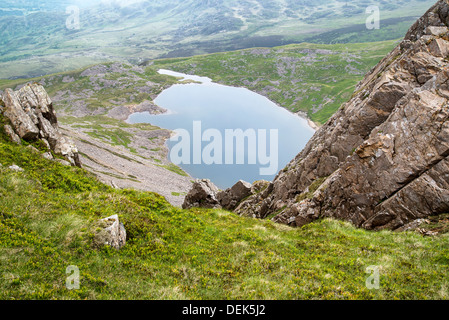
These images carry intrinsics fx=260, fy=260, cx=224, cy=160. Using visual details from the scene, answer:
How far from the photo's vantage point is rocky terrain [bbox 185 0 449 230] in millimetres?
22734

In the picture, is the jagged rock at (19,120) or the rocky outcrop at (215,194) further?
the rocky outcrop at (215,194)

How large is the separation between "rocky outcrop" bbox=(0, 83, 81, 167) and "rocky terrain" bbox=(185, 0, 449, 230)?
31.4m

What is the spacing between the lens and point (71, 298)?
1180 cm

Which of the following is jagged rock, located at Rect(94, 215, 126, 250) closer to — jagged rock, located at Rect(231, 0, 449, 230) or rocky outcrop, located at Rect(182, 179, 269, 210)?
jagged rock, located at Rect(231, 0, 449, 230)

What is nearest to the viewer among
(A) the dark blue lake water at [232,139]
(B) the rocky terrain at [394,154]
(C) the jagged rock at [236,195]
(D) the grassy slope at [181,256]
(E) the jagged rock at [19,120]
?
(D) the grassy slope at [181,256]

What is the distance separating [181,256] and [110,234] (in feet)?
15.5

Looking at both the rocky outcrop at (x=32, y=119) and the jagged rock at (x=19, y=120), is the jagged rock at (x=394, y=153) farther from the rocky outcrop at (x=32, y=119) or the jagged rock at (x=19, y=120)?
the jagged rock at (x=19, y=120)

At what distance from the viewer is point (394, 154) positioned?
25672 millimetres

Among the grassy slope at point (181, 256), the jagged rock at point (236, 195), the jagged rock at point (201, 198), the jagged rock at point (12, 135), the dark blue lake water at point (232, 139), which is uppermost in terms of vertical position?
the jagged rock at point (12, 135)

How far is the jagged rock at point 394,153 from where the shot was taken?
22.7 m

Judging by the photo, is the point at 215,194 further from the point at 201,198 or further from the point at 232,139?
the point at 232,139

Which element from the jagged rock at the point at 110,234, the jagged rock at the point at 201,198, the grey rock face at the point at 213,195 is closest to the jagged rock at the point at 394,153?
the jagged rock at the point at 201,198

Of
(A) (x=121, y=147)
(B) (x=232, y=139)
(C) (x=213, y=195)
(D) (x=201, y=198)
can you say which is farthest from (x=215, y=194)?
(A) (x=121, y=147)

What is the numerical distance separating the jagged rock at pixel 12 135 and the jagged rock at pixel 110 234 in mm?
20621
